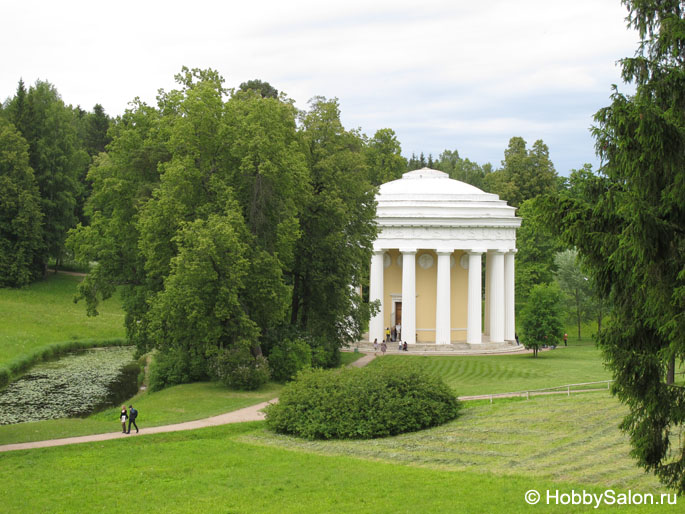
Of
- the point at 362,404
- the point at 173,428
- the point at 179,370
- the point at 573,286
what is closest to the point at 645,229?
the point at 362,404

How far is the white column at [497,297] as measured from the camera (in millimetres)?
51500

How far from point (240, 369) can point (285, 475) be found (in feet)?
46.6

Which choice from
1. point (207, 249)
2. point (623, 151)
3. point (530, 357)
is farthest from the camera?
point (530, 357)


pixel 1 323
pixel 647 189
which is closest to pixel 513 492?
pixel 647 189

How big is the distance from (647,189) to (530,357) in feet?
123

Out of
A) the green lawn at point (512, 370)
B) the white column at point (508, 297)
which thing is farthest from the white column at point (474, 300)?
the green lawn at point (512, 370)

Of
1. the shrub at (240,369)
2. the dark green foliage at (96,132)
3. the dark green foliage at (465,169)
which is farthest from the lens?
the dark green foliage at (465,169)

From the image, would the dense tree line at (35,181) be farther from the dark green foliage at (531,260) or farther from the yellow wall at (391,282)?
the dark green foliage at (531,260)

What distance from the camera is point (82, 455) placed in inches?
864

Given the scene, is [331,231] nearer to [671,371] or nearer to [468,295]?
[468,295]

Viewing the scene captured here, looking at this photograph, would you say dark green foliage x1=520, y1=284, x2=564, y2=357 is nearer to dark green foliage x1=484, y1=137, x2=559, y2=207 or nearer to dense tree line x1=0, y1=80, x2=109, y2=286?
dark green foliage x1=484, y1=137, x2=559, y2=207

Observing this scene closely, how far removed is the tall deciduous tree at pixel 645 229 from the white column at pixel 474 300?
3766 centimetres

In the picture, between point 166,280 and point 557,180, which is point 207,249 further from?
point 557,180

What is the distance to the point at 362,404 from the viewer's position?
25.0 m
